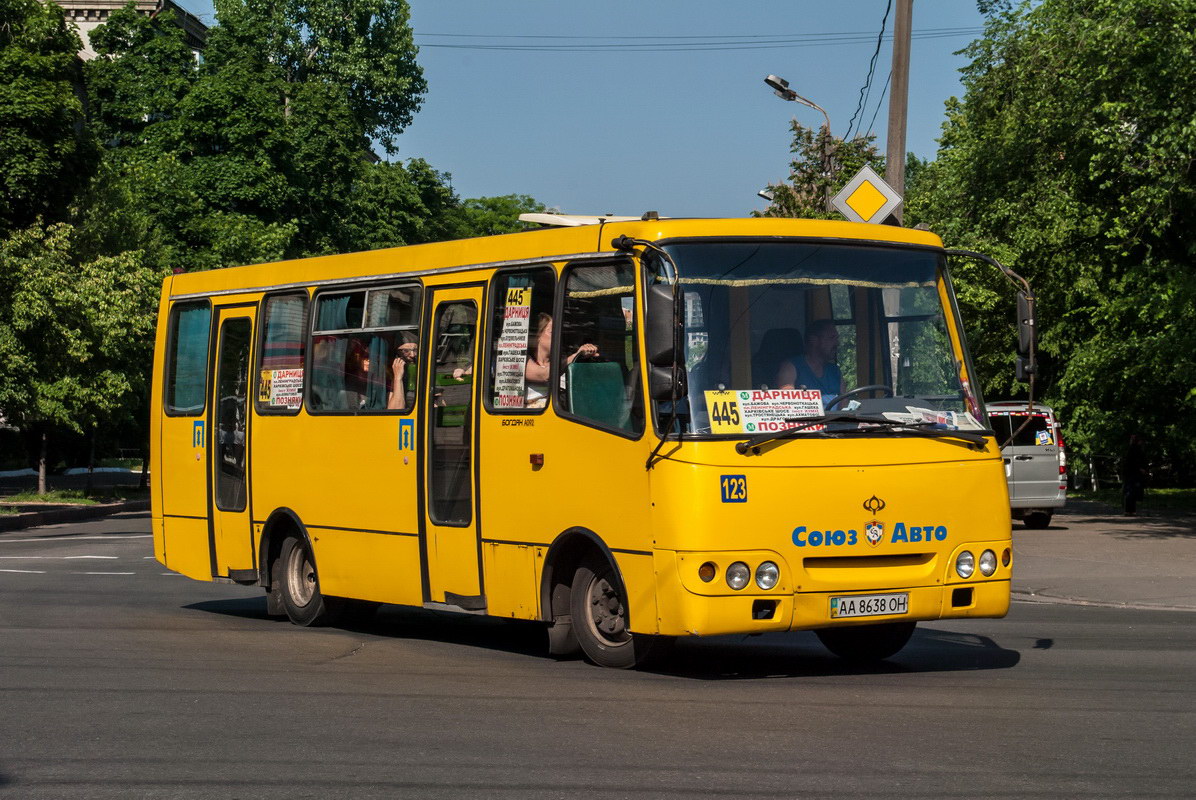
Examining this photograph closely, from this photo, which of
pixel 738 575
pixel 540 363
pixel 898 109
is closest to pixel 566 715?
pixel 738 575

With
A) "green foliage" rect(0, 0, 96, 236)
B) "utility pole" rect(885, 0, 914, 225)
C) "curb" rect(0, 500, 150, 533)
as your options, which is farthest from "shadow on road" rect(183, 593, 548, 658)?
"green foliage" rect(0, 0, 96, 236)

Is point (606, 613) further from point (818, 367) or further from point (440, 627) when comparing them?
point (440, 627)

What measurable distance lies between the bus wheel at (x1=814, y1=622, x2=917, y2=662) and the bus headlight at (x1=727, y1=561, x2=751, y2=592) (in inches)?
64.8

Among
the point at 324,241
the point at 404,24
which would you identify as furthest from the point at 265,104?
the point at 404,24

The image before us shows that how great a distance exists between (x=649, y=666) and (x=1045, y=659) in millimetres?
2813

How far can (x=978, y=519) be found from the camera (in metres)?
10.7

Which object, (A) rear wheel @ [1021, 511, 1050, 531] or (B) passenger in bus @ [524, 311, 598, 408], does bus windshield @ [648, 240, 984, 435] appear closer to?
(B) passenger in bus @ [524, 311, 598, 408]

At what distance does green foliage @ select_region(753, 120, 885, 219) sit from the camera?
117ft

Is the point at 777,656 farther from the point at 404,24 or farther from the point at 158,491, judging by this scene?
the point at 404,24

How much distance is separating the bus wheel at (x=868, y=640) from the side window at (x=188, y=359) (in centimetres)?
660

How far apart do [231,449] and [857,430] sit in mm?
6744

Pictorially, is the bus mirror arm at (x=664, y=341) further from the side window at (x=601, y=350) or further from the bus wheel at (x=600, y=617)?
the bus wheel at (x=600, y=617)

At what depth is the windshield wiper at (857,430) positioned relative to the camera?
1013 cm

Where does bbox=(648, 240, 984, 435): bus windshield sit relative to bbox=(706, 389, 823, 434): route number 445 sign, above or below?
above
